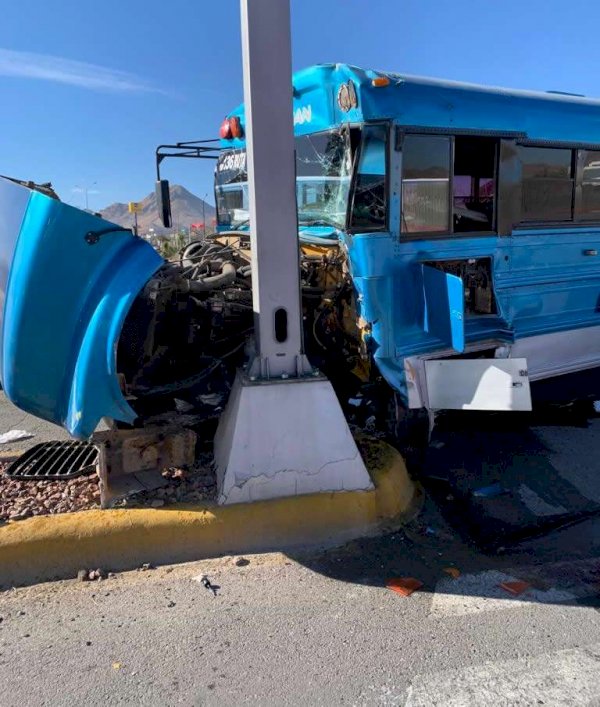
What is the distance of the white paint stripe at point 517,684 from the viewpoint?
230 centimetres

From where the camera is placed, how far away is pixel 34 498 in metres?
3.50

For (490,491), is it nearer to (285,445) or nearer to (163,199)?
(285,445)

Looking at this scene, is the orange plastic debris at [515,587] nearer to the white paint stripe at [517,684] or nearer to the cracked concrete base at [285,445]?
the white paint stripe at [517,684]

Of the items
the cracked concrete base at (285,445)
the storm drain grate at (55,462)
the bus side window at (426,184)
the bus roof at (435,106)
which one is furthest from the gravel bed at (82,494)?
the bus roof at (435,106)

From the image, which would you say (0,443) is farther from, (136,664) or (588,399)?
(588,399)

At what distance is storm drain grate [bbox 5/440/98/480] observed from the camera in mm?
3749

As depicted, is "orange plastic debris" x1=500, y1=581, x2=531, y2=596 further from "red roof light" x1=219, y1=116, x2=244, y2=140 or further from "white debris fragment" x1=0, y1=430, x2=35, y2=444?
"white debris fragment" x1=0, y1=430, x2=35, y2=444

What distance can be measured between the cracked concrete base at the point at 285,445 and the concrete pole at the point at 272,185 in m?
0.15

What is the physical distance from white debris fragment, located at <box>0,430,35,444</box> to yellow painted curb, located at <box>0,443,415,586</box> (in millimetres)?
2152

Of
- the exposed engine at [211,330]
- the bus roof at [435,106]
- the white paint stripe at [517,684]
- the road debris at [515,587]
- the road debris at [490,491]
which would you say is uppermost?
the bus roof at [435,106]

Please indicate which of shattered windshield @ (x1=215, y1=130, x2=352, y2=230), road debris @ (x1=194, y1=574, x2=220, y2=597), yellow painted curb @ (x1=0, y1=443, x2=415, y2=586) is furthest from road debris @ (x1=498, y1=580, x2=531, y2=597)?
shattered windshield @ (x1=215, y1=130, x2=352, y2=230)

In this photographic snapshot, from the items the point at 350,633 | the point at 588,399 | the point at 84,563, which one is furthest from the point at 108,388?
the point at 588,399

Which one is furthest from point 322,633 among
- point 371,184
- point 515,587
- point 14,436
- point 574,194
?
point 574,194

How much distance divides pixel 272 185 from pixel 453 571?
2.32 m
